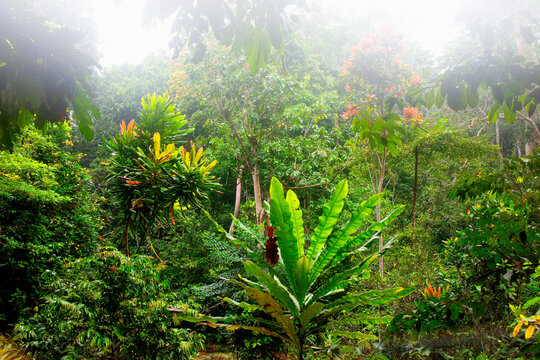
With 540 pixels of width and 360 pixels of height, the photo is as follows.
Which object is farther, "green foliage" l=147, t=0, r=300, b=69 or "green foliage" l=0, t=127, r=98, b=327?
"green foliage" l=0, t=127, r=98, b=327

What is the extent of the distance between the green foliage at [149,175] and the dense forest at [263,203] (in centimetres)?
1

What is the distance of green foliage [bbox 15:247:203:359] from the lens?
77.2 inches

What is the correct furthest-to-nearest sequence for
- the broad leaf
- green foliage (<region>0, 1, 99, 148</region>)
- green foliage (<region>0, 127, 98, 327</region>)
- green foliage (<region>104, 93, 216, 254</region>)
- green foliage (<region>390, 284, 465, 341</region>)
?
green foliage (<region>0, 127, 98, 327</region>)
green foliage (<region>104, 93, 216, 254</region>)
the broad leaf
green foliage (<region>390, 284, 465, 341</region>)
green foliage (<region>0, 1, 99, 148</region>)

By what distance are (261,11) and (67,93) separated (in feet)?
2.26

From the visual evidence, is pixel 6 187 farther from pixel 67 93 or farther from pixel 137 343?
pixel 67 93

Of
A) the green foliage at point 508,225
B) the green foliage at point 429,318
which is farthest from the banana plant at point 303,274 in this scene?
the green foliage at point 508,225

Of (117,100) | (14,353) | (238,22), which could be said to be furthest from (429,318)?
(117,100)

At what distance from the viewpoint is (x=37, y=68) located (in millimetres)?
871

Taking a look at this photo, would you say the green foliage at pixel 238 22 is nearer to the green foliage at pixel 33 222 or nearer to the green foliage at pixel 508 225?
the green foliage at pixel 508 225

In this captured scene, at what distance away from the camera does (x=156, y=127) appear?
2.49 metres

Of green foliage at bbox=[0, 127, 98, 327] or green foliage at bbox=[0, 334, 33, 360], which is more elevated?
green foliage at bbox=[0, 127, 98, 327]

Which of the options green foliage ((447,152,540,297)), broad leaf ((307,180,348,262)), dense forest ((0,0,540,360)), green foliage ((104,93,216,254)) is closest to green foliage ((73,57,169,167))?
dense forest ((0,0,540,360))

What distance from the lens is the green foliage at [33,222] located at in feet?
11.1

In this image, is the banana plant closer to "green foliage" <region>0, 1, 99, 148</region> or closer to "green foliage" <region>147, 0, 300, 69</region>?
"green foliage" <region>147, 0, 300, 69</region>
